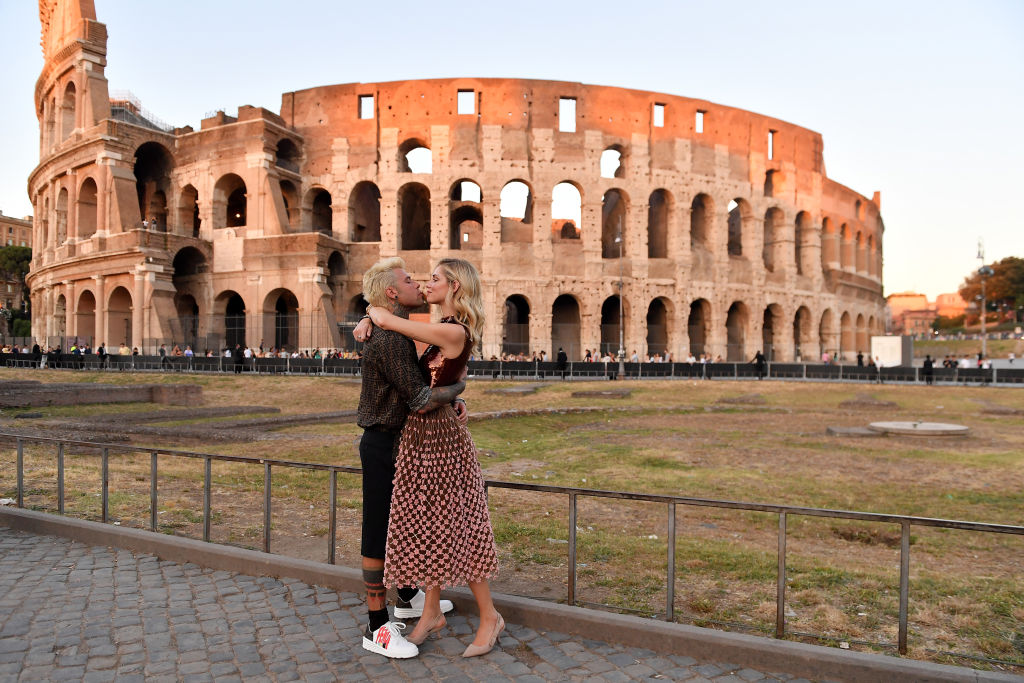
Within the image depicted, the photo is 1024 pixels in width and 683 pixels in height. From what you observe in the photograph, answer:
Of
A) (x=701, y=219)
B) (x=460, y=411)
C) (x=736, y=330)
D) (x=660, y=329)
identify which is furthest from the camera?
(x=736, y=330)

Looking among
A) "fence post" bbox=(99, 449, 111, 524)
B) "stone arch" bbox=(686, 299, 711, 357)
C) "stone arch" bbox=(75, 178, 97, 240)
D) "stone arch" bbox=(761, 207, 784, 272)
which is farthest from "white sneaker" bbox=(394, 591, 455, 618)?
"stone arch" bbox=(761, 207, 784, 272)

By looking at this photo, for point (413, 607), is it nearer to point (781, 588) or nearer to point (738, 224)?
point (781, 588)

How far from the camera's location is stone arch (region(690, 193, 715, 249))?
127 feet

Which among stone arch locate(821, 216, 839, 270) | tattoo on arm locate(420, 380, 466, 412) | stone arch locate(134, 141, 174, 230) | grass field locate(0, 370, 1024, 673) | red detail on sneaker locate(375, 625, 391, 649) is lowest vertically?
grass field locate(0, 370, 1024, 673)

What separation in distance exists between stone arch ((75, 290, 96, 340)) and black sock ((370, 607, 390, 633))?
39.2 m

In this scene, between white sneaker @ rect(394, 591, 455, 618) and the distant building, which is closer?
white sneaker @ rect(394, 591, 455, 618)

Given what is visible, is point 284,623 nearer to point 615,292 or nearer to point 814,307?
point 615,292

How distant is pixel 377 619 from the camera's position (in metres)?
3.26

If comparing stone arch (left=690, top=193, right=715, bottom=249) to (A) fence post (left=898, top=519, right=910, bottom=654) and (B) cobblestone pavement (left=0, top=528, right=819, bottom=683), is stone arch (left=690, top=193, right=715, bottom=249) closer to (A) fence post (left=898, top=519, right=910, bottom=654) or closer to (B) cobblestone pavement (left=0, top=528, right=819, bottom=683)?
(A) fence post (left=898, top=519, right=910, bottom=654)

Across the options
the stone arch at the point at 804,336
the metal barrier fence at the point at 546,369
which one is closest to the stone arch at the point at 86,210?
the metal barrier fence at the point at 546,369

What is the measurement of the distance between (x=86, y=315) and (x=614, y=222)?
99.8 feet

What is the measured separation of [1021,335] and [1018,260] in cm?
1863

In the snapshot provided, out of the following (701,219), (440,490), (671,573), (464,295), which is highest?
(701,219)

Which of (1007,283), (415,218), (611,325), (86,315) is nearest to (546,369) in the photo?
(611,325)
